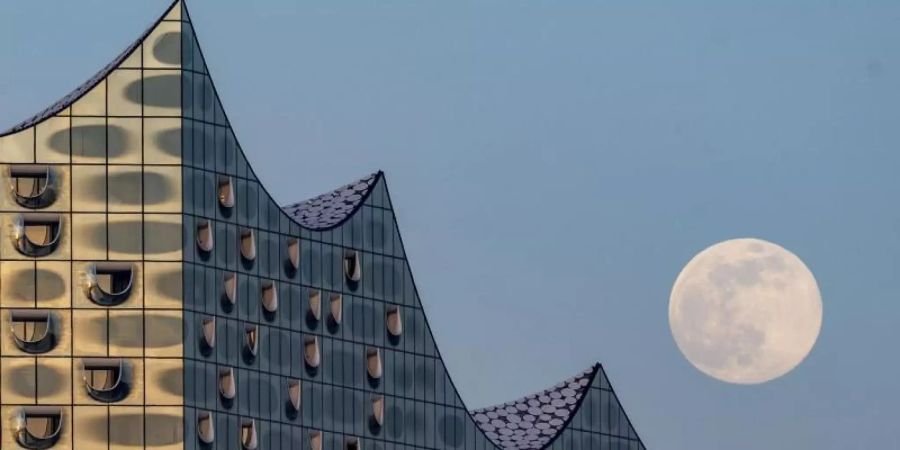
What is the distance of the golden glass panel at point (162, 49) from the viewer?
147750mm

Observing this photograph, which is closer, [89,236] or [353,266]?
[89,236]

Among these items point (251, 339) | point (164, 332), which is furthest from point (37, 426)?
point (251, 339)

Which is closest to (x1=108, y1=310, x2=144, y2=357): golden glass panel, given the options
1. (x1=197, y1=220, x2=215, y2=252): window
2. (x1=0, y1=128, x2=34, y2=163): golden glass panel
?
(x1=197, y1=220, x2=215, y2=252): window

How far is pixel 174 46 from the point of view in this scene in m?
148

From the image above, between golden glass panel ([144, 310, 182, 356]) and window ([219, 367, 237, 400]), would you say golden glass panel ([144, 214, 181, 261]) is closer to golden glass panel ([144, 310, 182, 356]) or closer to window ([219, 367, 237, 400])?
golden glass panel ([144, 310, 182, 356])

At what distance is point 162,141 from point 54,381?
413 inches

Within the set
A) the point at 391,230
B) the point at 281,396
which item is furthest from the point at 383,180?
the point at 281,396

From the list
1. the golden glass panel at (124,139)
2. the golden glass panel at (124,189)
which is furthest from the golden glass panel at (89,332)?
the golden glass panel at (124,139)

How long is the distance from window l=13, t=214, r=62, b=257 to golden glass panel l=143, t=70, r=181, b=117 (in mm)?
5793

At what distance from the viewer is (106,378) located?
5753 inches

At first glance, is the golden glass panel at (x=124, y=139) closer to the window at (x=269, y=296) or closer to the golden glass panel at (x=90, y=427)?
the window at (x=269, y=296)

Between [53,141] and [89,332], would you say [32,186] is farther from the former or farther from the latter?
[89,332]

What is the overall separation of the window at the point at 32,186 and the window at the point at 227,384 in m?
9.85

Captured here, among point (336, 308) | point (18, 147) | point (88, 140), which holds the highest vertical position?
point (88, 140)
